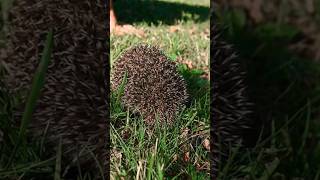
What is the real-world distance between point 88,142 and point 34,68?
1.52 ft

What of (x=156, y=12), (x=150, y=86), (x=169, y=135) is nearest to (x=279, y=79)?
(x=169, y=135)

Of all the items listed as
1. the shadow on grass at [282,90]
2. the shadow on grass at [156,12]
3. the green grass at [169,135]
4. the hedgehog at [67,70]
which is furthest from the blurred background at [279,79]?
the shadow on grass at [156,12]

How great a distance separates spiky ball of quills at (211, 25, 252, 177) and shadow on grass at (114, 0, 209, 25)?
5567mm

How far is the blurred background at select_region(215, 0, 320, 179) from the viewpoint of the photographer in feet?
9.91

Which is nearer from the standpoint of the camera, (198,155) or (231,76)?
(231,76)

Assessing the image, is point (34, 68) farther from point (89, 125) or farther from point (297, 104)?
point (297, 104)

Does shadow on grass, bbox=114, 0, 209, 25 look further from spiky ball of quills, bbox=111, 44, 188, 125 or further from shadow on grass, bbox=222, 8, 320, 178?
shadow on grass, bbox=222, 8, 320, 178

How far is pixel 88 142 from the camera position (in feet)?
10.1

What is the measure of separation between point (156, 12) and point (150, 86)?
574 centimetres

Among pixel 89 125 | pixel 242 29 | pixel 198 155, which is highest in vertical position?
pixel 242 29

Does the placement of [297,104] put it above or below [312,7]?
below

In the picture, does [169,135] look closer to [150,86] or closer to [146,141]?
[146,141]

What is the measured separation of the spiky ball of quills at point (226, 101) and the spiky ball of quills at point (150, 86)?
4.10 ft

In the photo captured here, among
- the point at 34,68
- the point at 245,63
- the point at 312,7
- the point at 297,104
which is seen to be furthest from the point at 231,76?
the point at 34,68
